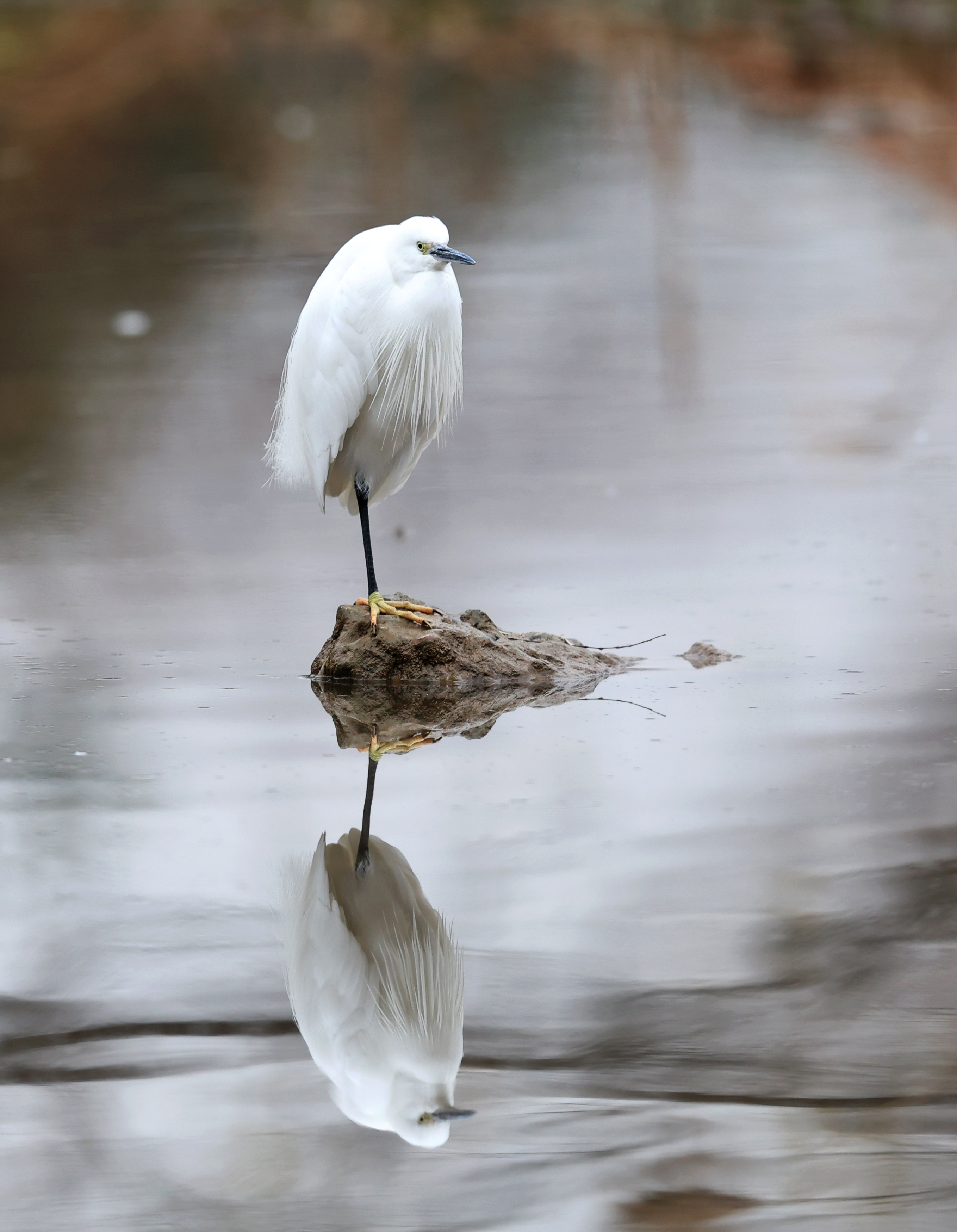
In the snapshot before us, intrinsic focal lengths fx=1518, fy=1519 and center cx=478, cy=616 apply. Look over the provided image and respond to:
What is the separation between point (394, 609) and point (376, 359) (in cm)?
50

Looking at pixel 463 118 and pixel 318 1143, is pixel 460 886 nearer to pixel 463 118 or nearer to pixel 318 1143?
pixel 318 1143

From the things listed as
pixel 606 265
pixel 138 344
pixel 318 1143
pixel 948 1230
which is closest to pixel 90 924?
pixel 318 1143

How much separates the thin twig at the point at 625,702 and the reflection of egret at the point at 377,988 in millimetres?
813

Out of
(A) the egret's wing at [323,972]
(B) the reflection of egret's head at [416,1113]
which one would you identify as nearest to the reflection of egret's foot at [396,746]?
(A) the egret's wing at [323,972]

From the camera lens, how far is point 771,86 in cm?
768

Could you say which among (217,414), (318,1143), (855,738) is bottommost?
(217,414)

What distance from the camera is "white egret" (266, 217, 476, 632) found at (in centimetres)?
296

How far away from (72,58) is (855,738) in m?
6.84

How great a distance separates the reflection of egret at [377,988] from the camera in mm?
1573

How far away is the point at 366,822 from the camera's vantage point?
7.66 feet

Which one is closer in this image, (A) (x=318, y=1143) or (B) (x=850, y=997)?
(A) (x=318, y=1143)

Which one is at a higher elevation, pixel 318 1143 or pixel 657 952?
pixel 318 1143

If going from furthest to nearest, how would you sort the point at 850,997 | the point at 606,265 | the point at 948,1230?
the point at 606,265 → the point at 850,997 → the point at 948,1230

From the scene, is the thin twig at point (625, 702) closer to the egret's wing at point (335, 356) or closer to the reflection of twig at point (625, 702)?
the reflection of twig at point (625, 702)
